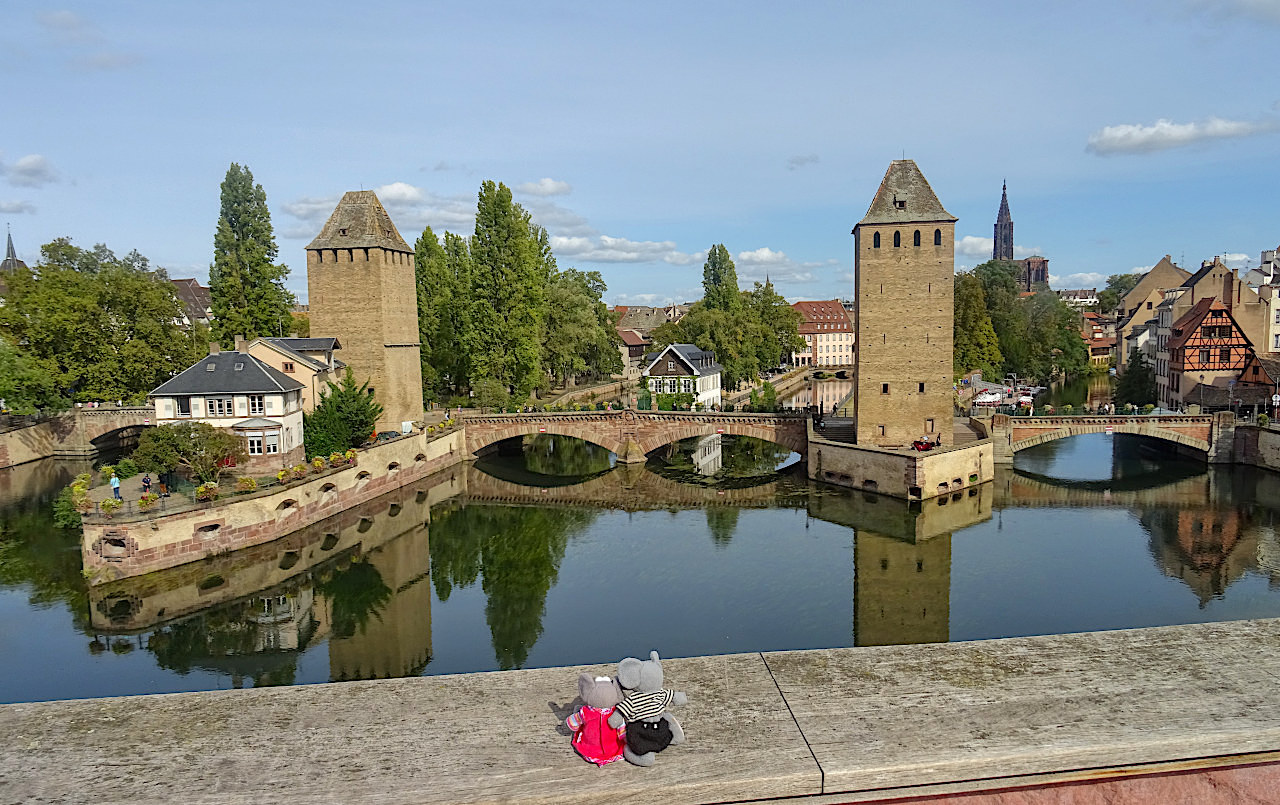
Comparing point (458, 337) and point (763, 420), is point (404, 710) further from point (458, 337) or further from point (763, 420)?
point (458, 337)

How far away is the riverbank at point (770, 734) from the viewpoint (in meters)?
4.20

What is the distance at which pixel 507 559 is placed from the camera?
2806cm

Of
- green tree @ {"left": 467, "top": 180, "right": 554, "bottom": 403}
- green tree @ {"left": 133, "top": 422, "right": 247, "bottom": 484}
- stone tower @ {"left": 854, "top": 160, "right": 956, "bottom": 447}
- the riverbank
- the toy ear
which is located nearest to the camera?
the riverbank

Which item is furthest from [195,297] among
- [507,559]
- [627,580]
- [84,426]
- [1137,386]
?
[1137,386]

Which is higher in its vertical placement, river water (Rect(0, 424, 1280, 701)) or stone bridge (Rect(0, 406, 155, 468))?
stone bridge (Rect(0, 406, 155, 468))

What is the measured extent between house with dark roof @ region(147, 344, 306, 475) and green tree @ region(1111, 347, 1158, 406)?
153ft

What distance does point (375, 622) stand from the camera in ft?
72.5

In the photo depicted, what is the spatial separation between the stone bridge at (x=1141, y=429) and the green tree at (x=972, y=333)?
80.6 feet

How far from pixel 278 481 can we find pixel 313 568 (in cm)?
422

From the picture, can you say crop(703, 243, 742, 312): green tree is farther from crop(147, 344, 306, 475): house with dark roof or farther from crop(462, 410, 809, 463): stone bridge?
crop(147, 344, 306, 475): house with dark roof

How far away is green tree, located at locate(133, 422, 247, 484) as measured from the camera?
28.3 m

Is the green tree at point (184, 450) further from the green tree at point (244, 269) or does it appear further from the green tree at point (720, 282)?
the green tree at point (720, 282)

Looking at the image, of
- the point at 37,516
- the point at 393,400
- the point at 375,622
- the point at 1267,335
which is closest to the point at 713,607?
the point at 375,622

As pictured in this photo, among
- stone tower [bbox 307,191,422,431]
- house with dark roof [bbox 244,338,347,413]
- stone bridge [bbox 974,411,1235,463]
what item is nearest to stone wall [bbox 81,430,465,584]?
house with dark roof [bbox 244,338,347,413]
